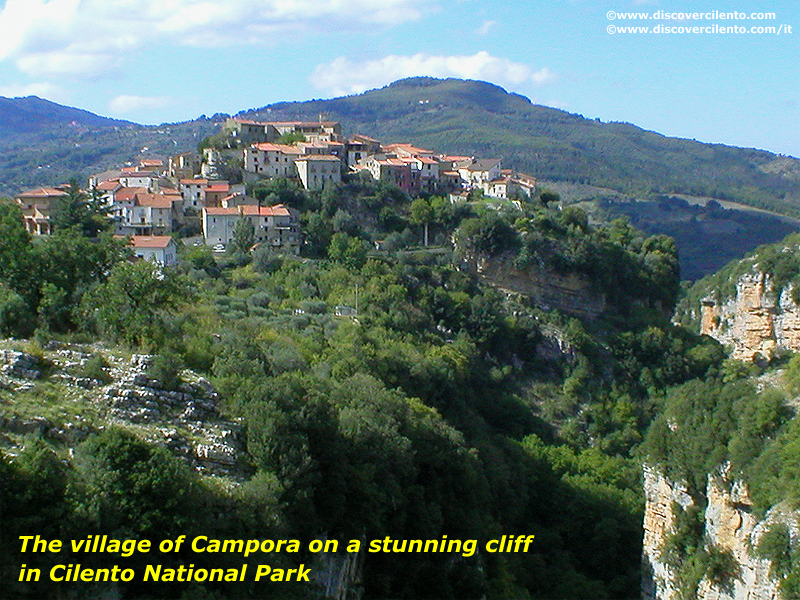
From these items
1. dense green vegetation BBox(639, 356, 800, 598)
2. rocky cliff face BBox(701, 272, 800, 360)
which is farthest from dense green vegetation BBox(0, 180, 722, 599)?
dense green vegetation BBox(639, 356, 800, 598)

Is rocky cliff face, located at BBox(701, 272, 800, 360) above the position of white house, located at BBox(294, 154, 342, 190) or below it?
below

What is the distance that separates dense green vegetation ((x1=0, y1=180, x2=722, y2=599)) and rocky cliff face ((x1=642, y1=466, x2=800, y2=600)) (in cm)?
444

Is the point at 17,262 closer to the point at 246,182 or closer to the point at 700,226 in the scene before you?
the point at 246,182

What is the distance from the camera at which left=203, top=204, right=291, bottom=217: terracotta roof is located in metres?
53.4

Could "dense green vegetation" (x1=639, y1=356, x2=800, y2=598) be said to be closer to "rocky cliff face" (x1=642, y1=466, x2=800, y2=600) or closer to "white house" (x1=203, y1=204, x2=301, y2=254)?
"rocky cliff face" (x1=642, y1=466, x2=800, y2=600)

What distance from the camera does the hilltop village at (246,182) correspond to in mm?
53000

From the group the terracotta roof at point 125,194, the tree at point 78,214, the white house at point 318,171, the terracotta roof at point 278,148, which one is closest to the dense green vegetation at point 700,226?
the white house at point 318,171

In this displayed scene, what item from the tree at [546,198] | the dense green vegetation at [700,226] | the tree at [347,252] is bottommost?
the dense green vegetation at [700,226]

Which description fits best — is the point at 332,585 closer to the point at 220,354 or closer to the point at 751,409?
the point at 220,354

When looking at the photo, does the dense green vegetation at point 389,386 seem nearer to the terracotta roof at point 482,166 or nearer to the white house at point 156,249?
the white house at point 156,249

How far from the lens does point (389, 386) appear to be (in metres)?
37.3

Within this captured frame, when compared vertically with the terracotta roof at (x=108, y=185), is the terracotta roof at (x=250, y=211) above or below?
below

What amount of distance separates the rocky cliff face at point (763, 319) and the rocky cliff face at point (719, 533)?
1497 centimetres

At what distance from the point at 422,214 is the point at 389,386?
22.5 metres
